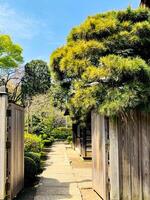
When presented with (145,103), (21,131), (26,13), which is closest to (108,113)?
(145,103)

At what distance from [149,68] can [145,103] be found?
634 millimetres

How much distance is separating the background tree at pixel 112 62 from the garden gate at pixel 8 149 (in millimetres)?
1499

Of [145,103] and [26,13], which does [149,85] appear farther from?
[26,13]

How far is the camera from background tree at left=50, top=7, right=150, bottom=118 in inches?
259

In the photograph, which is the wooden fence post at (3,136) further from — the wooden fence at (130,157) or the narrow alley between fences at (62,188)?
the wooden fence at (130,157)

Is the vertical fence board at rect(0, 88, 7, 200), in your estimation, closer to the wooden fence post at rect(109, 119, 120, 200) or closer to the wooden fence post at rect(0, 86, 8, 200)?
the wooden fence post at rect(0, 86, 8, 200)

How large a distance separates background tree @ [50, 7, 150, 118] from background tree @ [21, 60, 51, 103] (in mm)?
39473

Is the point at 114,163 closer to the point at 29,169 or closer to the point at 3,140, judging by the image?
the point at 3,140

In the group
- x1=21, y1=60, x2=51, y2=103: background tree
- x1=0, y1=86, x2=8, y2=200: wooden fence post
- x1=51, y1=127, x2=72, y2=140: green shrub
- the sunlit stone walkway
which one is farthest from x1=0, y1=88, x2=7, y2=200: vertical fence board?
x1=21, y1=60, x2=51, y2=103: background tree

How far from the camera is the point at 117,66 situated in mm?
6539

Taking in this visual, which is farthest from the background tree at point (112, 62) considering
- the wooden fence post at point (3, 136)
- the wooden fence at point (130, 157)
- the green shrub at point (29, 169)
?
the green shrub at point (29, 169)

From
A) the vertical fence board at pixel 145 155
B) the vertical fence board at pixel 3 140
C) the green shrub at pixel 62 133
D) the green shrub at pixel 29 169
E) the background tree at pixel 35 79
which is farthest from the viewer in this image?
the background tree at pixel 35 79

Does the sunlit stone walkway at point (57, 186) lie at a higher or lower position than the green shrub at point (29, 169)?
lower

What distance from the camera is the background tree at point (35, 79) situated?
155 ft
